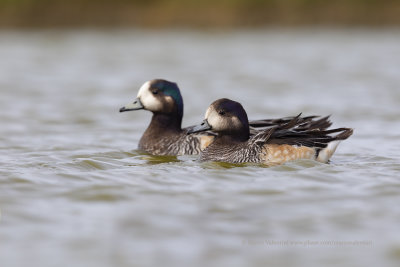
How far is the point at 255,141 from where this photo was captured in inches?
332

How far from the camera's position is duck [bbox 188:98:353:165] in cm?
834

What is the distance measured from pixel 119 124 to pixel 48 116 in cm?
144

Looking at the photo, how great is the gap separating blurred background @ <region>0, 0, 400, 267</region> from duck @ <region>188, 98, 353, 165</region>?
10.4 inches

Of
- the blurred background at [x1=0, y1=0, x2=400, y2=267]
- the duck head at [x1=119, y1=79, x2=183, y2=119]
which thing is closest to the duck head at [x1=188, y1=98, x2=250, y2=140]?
the blurred background at [x1=0, y1=0, x2=400, y2=267]

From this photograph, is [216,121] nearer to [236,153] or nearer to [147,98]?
[236,153]

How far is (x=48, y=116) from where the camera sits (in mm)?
13242

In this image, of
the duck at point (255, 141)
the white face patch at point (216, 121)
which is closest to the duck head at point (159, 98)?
the duck at point (255, 141)

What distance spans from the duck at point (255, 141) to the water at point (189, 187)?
24 cm

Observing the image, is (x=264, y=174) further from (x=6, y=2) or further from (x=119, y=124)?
(x=6, y=2)

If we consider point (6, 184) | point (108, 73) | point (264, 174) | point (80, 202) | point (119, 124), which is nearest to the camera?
point (80, 202)

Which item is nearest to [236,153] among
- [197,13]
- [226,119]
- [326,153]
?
[226,119]

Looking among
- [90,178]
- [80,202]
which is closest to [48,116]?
[90,178]

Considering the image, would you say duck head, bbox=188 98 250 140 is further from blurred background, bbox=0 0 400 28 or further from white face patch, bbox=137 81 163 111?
blurred background, bbox=0 0 400 28

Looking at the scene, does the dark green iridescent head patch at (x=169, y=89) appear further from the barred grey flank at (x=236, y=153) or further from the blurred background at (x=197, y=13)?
the blurred background at (x=197, y=13)
